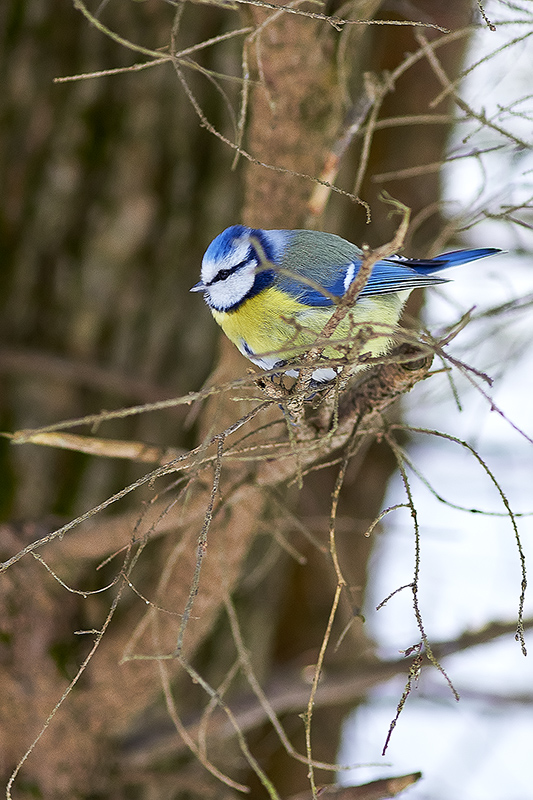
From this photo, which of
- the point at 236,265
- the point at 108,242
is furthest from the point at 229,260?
the point at 108,242

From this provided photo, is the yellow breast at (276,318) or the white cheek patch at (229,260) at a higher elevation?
the white cheek patch at (229,260)

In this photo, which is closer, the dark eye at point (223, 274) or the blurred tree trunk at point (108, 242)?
the dark eye at point (223, 274)

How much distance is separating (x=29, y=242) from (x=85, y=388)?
1.71 feet

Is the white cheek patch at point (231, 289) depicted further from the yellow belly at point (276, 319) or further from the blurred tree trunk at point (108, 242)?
the blurred tree trunk at point (108, 242)

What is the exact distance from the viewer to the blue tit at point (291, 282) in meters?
1.69

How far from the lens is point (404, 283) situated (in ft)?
5.59

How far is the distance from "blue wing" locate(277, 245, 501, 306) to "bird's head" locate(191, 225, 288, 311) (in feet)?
0.19

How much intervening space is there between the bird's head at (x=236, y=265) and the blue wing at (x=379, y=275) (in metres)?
0.06

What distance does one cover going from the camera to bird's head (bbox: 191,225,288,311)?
1712 millimetres

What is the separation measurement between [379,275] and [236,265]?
333mm

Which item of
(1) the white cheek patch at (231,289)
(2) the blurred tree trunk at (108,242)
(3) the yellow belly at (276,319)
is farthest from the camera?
(2) the blurred tree trunk at (108,242)

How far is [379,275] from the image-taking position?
5.70 feet

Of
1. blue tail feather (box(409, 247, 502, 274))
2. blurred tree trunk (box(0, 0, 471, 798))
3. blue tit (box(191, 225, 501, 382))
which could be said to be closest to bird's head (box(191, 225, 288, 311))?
blue tit (box(191, 225, 501, 382))

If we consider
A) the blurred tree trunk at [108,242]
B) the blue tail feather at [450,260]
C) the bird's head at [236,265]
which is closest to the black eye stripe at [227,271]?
the bird's head at [236,265]
